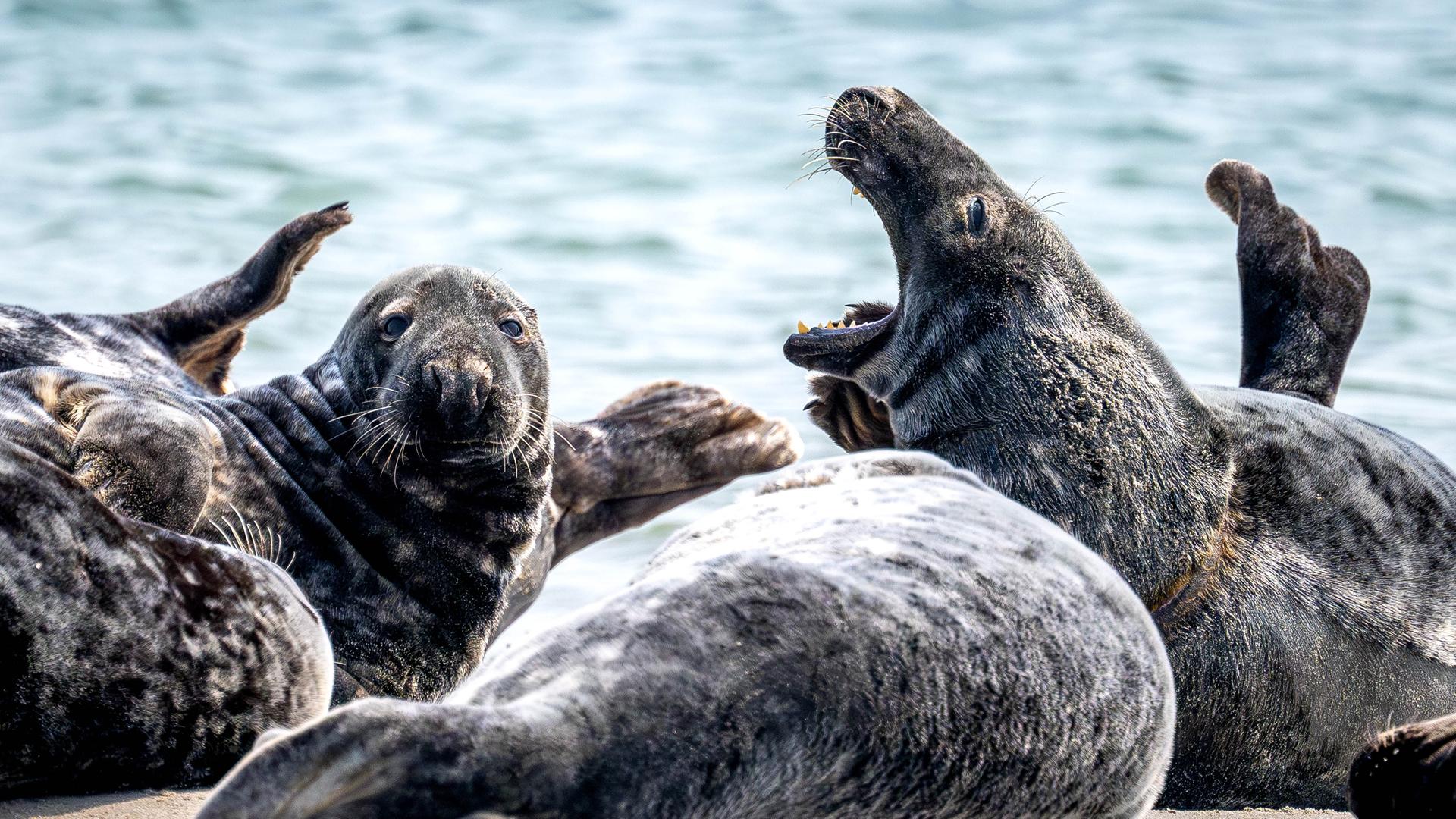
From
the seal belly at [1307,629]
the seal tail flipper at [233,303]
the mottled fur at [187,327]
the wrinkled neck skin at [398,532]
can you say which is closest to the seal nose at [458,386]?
the wrinkled neck skin at [398,532]

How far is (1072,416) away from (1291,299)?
1.55 metres

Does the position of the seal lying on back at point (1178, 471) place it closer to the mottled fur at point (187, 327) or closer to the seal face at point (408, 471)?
the seal face at point (408, 471)

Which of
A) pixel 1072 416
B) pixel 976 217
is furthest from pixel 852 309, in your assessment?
pixel 1072 416

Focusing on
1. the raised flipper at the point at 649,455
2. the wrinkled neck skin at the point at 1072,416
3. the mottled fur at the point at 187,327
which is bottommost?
the raised flipper at the point at 649,455

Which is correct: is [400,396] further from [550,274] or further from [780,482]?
[550,274]

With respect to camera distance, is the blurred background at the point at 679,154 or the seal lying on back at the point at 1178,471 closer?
the seal lying on back at the point at 1178,471

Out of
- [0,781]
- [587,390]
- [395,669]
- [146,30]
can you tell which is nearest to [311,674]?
[0,781]

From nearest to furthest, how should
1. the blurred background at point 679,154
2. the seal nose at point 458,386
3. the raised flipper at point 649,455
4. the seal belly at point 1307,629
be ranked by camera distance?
the seal belly at point 1307,629
the seal nose at point 458,386
the raised flipper at point 649,455
the blurred background at point 679,154

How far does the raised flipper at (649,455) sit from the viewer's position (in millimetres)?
5148

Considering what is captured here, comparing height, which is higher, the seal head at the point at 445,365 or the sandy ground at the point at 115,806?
the seal head at the point at 445,365

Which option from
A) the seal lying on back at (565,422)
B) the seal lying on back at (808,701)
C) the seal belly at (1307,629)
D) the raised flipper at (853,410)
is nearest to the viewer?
the seal lying on back at (808,701)

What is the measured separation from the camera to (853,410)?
14.6ft

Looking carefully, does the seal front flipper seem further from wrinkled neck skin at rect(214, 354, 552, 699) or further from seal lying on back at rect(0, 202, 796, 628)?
wrinkled neck skin at rect(214, 354, 552, 699)

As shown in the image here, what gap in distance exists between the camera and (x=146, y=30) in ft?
56.9
